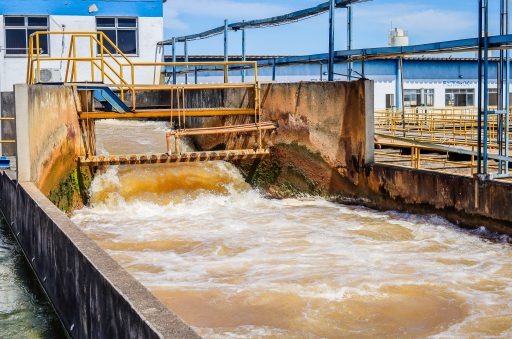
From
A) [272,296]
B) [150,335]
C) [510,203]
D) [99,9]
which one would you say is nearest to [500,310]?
[272,296]

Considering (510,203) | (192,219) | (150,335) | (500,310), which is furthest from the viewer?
(192,219)

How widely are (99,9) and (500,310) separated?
21.7 metres

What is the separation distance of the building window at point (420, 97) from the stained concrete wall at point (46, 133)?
2561cm

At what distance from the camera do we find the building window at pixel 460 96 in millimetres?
38750

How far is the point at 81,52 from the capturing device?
26547mm

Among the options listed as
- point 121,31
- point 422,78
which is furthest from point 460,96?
point 121,31

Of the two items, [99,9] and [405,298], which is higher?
[99,9]

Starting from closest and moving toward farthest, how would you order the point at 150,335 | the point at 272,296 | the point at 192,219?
the point at 150,335
the point at 272,296
the point at 192,219

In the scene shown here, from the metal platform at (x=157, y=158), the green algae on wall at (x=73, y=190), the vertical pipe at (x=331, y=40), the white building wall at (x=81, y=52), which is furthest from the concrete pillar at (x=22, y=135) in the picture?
the white building wall at (x=81, y=52)

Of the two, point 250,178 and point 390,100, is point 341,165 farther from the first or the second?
point 390,100

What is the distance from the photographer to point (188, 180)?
15.3 metres

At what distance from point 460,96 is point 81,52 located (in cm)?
2047

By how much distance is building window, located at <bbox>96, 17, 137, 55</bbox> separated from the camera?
27156 mm

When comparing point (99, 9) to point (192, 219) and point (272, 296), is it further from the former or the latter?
point (272, 296)
